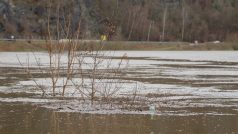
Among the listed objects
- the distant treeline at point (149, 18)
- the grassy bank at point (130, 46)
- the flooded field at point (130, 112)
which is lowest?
the distant treeline at point (149, 18)

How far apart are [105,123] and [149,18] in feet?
452

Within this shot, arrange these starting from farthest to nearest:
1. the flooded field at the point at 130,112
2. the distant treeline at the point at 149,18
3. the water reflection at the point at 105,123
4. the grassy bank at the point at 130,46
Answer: the distant treeline at the point at 149,18, the grassy bank at the point at 130,46, the flooded field at the point at 130,112, the water reflection at the point at 105,123

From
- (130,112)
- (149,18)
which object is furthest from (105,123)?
(149,18)

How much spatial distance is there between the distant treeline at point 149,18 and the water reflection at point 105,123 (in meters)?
107

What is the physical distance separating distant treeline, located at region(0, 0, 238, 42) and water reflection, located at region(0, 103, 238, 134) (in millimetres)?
107300

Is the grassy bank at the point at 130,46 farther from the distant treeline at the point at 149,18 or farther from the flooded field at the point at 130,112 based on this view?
the flooded field at the point at 130,112

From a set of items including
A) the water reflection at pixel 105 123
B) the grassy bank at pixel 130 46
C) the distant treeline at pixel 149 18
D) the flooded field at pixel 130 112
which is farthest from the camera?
the distant treeline at pixel 149 18

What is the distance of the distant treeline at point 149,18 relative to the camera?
130625mm

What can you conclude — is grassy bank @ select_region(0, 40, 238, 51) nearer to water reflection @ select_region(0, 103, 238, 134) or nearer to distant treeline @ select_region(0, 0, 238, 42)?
distant treeline @ select_region(0, 0, 238, 42)

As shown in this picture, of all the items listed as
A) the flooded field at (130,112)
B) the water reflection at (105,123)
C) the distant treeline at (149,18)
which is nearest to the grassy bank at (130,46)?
the distant treeline at (149,18)

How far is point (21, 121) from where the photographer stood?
1817 centimetres

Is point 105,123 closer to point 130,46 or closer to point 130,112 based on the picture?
point 130,112

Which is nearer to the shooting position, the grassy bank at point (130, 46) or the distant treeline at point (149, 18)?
the grassy bank at point (130, 46)

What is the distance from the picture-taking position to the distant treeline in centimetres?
13062
